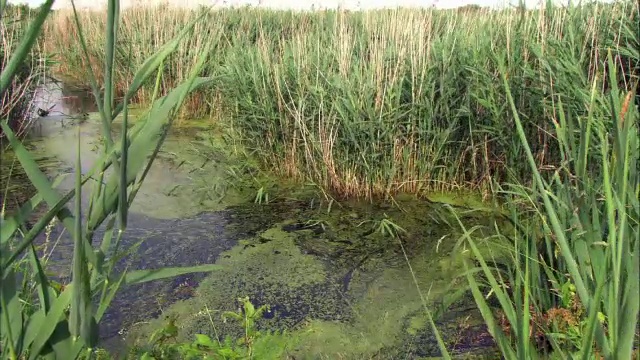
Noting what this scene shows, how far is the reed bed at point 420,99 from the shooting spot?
9.39 ft

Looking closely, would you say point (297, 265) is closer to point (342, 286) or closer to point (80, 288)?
point (342, 286)

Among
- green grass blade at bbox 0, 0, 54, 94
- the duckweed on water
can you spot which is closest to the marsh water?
the duckweed on water

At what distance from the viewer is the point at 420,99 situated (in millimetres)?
3291

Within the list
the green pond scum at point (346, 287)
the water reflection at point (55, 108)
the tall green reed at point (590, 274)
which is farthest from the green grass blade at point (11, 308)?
the water reflection at point (55, 108)

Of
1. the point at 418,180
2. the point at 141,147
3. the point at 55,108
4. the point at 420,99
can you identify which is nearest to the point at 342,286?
the point at 418,180

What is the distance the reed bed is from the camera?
2.86m

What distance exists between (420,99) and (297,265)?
1.37 metres

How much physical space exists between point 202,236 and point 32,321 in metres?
2.35

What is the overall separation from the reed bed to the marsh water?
235 millimetres

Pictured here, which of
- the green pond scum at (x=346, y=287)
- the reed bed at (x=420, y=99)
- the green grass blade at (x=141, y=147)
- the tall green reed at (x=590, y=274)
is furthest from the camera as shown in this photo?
the reed bed at (x=420, y=99)

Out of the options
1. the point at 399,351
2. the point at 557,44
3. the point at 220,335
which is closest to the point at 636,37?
the point at 557,44

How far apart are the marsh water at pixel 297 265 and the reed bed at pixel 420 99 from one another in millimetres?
235

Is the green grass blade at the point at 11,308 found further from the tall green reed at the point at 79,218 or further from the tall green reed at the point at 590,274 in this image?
the tall green reed at the point at 590,274

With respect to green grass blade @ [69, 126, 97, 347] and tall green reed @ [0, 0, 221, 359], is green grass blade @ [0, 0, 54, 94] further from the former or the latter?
green grass blade @ [69, 126, 97, 347]
